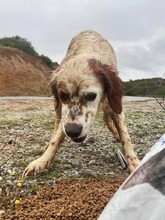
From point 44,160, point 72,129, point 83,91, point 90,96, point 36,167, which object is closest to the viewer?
point 72,129

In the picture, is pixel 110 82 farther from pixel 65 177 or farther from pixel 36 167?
pixel 36 167

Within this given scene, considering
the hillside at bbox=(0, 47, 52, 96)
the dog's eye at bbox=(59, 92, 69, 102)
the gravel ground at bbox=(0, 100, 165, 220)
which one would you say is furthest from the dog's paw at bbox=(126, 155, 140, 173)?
the hillside at bbox=(0, 47, 52, 96)

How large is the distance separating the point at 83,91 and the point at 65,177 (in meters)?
1.08

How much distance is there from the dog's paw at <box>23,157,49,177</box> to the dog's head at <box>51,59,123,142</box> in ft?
2.55

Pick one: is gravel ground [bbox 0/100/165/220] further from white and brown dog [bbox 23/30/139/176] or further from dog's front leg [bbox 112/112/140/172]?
white and brown dog [bbox 23/30/139/176]

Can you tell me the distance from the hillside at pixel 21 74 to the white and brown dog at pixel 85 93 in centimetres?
3337

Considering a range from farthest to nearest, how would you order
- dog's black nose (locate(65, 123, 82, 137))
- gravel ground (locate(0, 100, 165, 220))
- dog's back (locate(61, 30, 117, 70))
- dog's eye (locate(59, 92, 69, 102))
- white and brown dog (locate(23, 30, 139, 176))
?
dog's back (locate(61, 30, 117, 70)), dog's eye (locate(59, 92, 69, 102)), white and brown dog (locate(23, 30, 139, 176)), dog's black nose (locate(65, 123, 82, 137)), gravel ground (locate(0, 100, 165, 220))

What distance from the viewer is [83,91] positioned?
491cm

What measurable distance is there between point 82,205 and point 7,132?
5.46m

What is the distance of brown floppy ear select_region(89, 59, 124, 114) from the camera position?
530 centimetres

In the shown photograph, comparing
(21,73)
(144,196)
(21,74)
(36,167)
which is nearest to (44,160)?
(36,167)

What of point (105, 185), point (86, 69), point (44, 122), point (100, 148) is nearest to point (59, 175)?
point (105, 185)

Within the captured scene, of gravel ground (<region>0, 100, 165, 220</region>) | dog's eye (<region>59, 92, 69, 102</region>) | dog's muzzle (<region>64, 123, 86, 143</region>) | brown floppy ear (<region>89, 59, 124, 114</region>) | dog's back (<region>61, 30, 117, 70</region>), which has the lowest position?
gravel ground (<region>0, 100, 165, 220</region>)

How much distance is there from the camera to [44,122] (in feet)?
35.3
